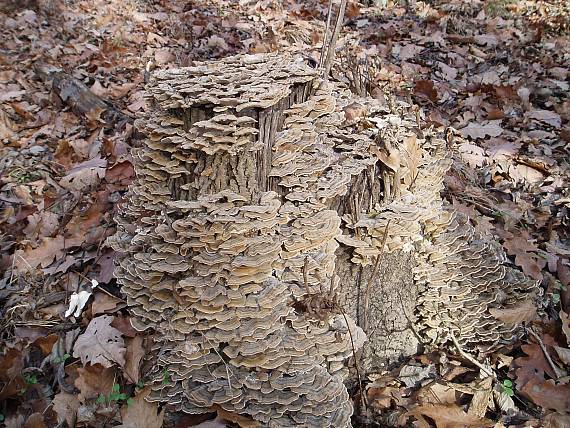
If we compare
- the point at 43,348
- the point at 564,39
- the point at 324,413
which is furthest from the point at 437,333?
the point at 564,39

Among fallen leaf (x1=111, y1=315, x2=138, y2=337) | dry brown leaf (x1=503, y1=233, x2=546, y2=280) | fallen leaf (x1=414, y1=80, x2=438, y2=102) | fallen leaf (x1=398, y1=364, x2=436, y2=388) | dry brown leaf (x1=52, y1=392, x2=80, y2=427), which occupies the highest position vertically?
fallen leaf (x1=414, y1=80, x2=438, y2=102)

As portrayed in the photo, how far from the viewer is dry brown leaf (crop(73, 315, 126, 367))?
3.34m

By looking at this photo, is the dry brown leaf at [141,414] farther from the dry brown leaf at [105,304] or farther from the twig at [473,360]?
the twig at [473,360]

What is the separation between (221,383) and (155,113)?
5.84 ft

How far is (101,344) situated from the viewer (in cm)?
346

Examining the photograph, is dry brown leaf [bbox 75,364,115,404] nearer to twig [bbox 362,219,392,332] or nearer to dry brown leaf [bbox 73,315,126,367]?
dry brown leaf [bbox 73,315,126,367]

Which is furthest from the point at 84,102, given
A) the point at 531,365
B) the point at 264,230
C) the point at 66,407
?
the point at 531,365

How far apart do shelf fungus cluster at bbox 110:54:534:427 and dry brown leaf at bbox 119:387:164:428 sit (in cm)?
10

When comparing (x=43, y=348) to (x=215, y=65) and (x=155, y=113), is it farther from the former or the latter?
(x=215, y=65)

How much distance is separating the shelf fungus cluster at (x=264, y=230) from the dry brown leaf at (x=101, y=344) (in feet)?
1.20

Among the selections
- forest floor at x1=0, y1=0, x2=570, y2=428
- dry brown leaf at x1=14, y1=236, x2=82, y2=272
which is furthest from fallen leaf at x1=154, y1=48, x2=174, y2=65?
dry brown leaf at x1=14, y1=236, x2=82, y2=272

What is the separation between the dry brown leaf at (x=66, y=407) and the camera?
308 cm

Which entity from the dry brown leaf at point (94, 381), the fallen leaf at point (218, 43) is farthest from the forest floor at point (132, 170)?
the fallen leaf at point (218, 43)

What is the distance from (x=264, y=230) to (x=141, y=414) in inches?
56.2
